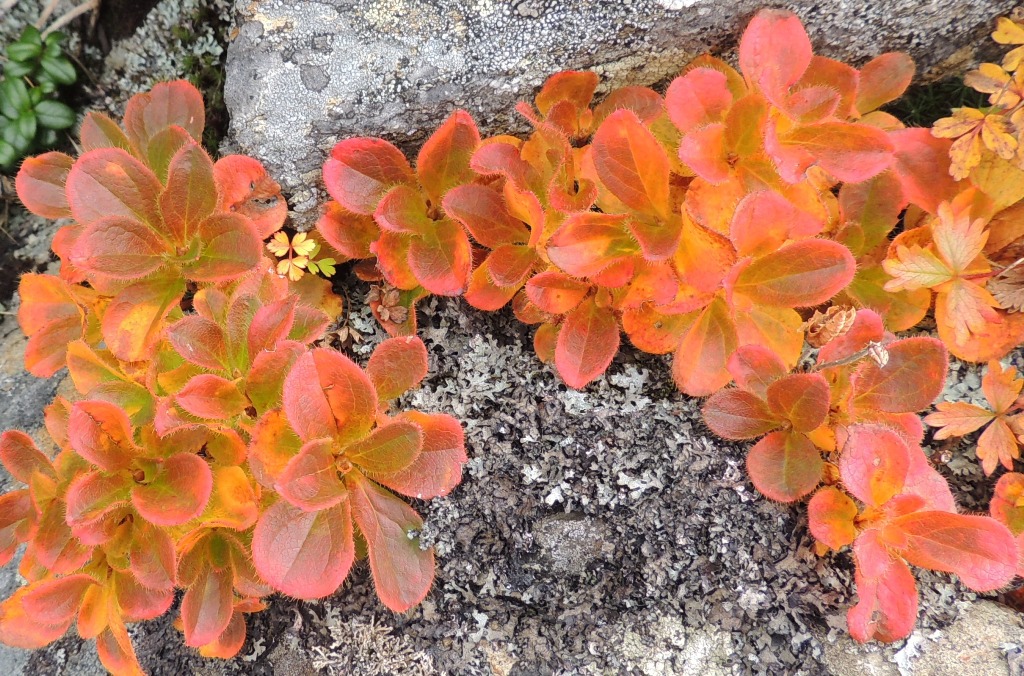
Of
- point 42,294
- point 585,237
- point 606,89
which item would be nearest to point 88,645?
point 42,294

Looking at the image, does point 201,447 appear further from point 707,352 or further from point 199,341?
point 707,352

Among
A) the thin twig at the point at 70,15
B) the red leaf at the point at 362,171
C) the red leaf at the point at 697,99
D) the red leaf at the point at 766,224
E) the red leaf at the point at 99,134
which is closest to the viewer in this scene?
the red leaf at the point at 766,224

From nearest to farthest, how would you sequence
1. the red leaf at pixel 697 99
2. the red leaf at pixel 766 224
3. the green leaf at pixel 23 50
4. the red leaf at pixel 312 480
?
1. the red leaf at pixel 312 480
2. the red leaf at pixel 766 224
3. the red leaf at pixel 697 99
4. the green leaf at pixel 23 50

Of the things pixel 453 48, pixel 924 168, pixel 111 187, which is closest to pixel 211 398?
pixel 111 187

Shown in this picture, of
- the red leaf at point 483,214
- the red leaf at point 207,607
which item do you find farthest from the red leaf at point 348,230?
the red leaf at point 207,607

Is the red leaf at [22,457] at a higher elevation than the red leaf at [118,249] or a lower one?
lower

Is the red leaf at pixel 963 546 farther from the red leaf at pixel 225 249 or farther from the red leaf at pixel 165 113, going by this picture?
the red leaf at pixel 165 113

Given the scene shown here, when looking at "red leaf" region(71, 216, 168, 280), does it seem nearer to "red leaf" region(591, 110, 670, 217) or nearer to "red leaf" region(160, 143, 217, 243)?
"red leaf" region(160, 143, 217, 243)
